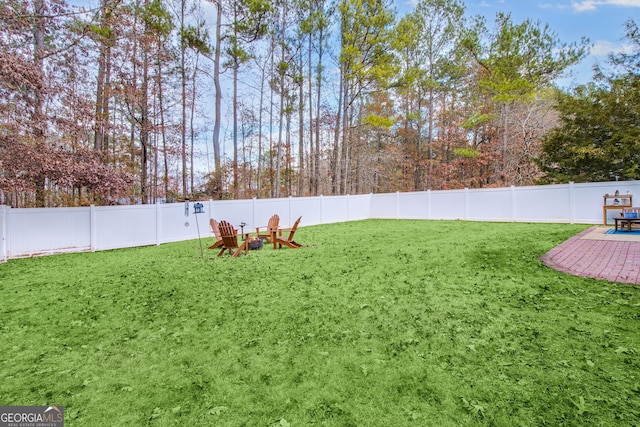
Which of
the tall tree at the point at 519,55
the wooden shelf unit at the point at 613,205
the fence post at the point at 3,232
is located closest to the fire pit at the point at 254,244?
the fence post at the point at 3,232

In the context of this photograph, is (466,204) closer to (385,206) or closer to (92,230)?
(385,206)

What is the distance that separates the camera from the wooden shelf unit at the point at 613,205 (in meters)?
9.25

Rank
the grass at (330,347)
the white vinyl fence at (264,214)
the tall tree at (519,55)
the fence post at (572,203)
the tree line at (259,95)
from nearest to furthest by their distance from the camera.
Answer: the grass at (330,347), the white vinyl fence at (264,214), the tree line at (259,95), the fence post at (572,203), the tall tree at (519,55)

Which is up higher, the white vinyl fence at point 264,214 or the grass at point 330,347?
the white vinyl fence at point 264,214

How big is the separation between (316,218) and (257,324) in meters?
11.0

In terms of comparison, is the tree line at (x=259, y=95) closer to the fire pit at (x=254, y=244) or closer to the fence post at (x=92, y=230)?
the fence post at (x=92, y=230)

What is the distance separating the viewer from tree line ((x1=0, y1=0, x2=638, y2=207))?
26.9 feet

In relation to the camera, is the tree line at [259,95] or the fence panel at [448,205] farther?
the fence panel at [448,205]

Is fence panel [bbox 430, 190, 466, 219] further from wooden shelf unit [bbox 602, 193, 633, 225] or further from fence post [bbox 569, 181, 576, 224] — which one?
wooden shelf unit [bbox 602, 193, 633, 225]

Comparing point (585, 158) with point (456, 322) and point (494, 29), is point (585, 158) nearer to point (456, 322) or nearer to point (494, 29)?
point (494, 29)

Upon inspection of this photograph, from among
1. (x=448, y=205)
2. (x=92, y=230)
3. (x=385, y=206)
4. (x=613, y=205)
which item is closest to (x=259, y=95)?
(x=385, y=206)

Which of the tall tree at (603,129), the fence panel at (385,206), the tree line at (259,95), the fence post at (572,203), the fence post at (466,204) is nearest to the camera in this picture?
the tree line at (259,95)

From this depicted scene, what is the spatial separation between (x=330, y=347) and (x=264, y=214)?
9598 millimetres

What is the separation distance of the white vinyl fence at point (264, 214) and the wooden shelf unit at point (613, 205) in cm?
56
